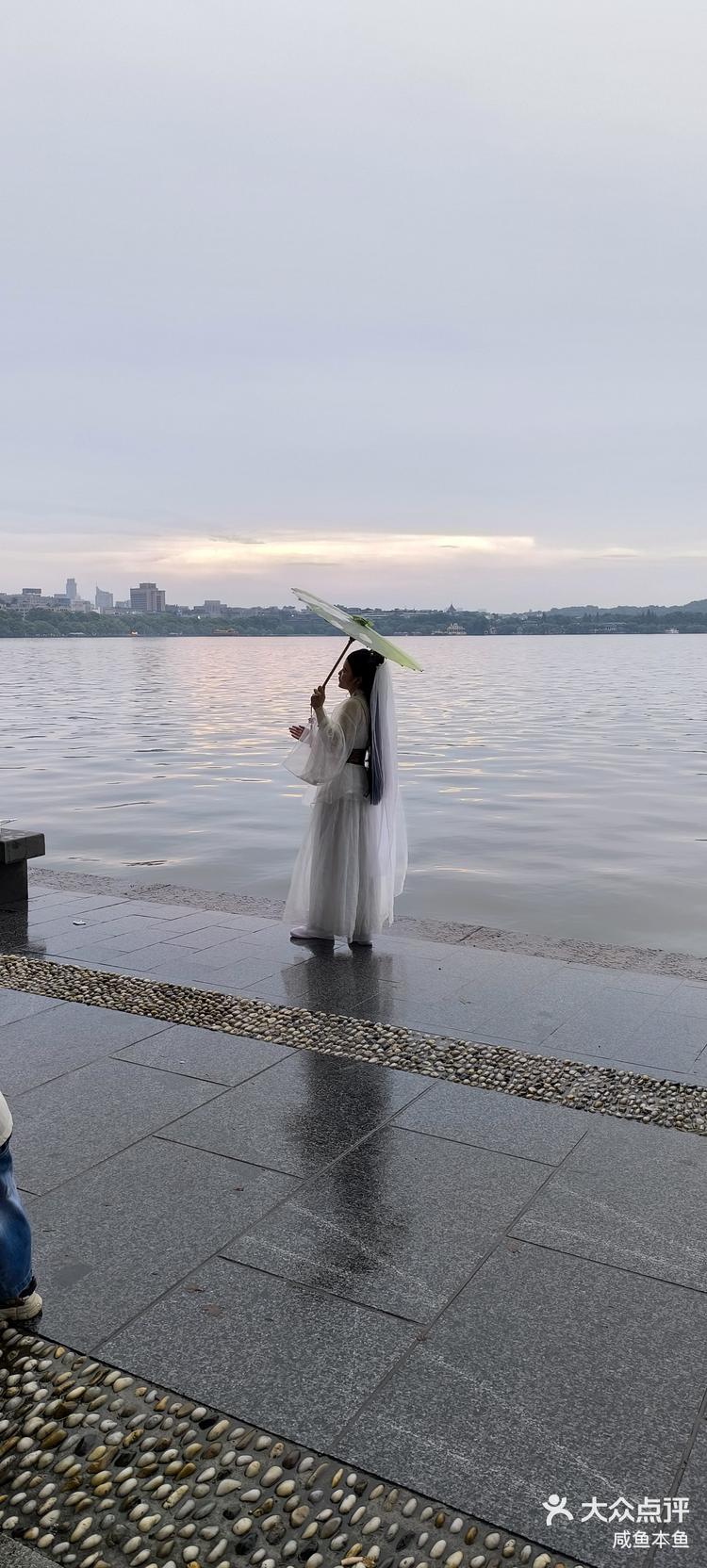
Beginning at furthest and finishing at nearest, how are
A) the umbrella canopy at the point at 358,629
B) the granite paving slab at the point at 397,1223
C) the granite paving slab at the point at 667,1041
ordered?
the umbrella canopy at the point at 358,629 < the granite paving slab at the point at 667,1041 < the granite paving slab at the point at 397,1223

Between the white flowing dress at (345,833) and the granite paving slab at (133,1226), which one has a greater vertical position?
the white flowing dress at (345,833)

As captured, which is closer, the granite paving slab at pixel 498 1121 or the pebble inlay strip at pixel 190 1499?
the pebble inlay strip at pixel 190 1499

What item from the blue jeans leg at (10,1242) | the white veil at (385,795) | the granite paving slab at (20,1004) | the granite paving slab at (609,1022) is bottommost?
the granite paving slab at (609,1022)

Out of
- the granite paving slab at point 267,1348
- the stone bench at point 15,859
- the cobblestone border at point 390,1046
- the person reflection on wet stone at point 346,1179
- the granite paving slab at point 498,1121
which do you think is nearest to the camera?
the granite paving slab at point 267,1348

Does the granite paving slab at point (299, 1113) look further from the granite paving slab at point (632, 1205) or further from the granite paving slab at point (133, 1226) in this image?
the granite paving slab at point (632, 1205)

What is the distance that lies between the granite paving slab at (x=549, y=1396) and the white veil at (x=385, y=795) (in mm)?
4139

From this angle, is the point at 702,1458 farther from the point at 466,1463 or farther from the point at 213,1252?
the point at 213,1252

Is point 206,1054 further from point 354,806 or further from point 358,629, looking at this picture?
point 358,629

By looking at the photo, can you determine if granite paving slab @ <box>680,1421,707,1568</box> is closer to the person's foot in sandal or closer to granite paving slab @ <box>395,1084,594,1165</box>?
granite paving slab @ <box>395,1084,594,1165</box>

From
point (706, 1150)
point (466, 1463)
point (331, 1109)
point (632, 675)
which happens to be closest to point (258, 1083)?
point (331, 1109)

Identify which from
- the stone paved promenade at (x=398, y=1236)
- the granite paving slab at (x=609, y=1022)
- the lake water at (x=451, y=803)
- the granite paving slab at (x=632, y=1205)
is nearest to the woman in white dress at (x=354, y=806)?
the stone paved promenade at (x=398, y=1236)

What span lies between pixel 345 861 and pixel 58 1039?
100 inches

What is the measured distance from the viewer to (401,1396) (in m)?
2.92

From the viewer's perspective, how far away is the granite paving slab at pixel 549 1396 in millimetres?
2633
